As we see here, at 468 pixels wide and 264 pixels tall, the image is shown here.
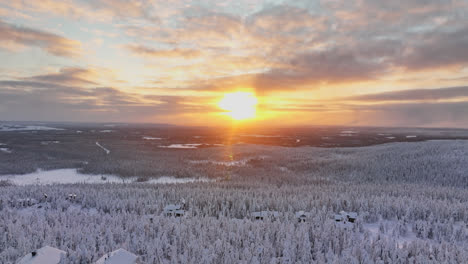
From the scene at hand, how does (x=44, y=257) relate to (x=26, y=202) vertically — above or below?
above

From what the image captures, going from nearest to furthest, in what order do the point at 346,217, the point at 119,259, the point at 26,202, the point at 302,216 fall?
the point at 119,259
the point at 346,217
the point at 302,216
the point at 26,202

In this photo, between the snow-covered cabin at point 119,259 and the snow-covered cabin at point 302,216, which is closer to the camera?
the snow-covered cabin at point 119,259

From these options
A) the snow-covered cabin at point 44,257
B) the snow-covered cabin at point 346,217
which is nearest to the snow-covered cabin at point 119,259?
the snow-covered cabin at point 44,257

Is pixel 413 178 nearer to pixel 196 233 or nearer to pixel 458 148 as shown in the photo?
pixel 458 148

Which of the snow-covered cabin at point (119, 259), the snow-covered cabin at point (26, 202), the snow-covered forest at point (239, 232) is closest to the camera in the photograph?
the snow-covered cabin at point (119, 259)

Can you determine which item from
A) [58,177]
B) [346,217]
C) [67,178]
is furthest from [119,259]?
[58,177]

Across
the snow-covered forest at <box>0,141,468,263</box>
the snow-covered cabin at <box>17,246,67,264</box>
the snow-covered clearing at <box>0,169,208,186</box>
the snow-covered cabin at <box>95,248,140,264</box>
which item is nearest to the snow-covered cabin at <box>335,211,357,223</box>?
the snow-covered forest at <box>0,141,468,263</box>

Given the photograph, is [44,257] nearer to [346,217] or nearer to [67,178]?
[346,217]

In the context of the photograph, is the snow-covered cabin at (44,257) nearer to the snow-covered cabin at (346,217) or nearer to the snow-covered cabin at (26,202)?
the snow-covered cabin at (346,217)
